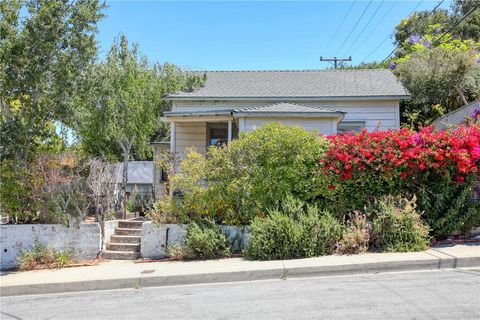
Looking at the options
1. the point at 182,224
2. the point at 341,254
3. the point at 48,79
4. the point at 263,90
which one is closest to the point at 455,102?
the point at 263,90

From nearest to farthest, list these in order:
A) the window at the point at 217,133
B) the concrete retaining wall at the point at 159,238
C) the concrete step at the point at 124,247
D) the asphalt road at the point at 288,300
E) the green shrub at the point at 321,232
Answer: the asphalt road at the point at 288,300, the green shrub at the point at 321,232, the concrete retaining wall at the point at 159,238, the concrete step at the point at 124,247, the window at the point at 217,133

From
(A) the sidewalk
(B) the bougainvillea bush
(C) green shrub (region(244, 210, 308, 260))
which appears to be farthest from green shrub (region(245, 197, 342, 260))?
(B) the bougainvillea bush

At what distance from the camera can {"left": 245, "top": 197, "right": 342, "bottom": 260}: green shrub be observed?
893cm

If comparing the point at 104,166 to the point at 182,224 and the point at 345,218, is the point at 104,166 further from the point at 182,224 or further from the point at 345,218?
the point at 345,218

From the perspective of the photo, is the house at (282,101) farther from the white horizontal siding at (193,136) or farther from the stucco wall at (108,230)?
the stucco wall at (108,230)

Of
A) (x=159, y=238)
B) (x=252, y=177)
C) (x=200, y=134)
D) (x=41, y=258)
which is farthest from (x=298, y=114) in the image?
(x=41, y=258)

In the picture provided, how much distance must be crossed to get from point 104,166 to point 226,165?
11.4 feet

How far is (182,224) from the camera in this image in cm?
1027

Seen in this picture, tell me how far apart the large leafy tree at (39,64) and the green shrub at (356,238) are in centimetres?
778

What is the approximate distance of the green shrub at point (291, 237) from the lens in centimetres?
893

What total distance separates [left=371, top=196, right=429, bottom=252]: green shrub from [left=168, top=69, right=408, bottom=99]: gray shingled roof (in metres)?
6.89

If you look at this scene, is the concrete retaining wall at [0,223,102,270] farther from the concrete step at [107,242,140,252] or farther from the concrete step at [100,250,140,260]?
the concrete step at [107,242,140,252]

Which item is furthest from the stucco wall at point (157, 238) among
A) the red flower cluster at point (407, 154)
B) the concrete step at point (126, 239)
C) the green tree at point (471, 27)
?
the green tree at point (471, 27)

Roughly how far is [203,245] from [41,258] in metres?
3.97
